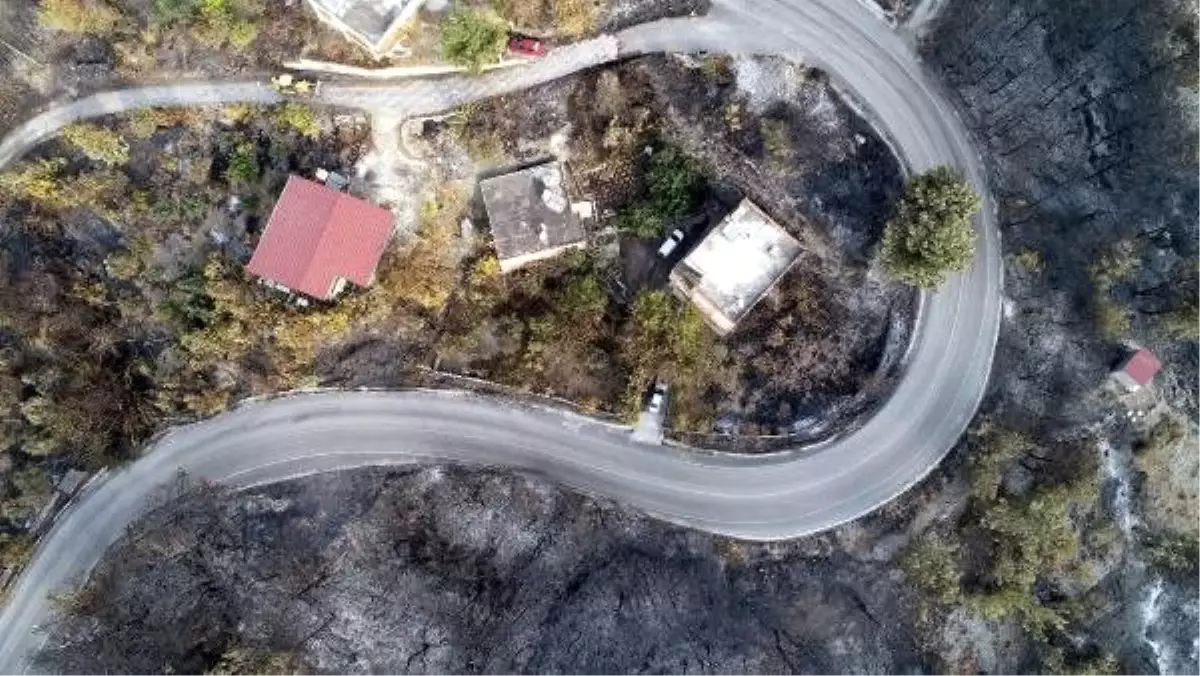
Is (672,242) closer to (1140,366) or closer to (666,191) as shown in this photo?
(666,191)

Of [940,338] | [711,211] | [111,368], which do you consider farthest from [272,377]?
[940,338]

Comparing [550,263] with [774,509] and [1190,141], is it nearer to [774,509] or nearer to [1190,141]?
[774,509]

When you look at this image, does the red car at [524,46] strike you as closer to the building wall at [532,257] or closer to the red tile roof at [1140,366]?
the building wall at [532,257]

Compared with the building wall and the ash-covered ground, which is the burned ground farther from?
the ash-covered ground

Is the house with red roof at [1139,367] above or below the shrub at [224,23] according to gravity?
above

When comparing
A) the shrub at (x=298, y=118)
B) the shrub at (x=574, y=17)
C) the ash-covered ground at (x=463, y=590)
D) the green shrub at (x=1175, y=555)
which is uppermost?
the shrub at (x=574, y=17)

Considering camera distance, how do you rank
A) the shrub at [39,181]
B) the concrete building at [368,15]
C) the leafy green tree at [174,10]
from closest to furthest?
the concrete building at [368,15] < the leafy green tree at [174,10] < the shrub at [39,181]

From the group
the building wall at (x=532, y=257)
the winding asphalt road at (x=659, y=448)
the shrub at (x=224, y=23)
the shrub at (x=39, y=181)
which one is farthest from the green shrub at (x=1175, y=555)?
the shrub at (x=39, y=181)
